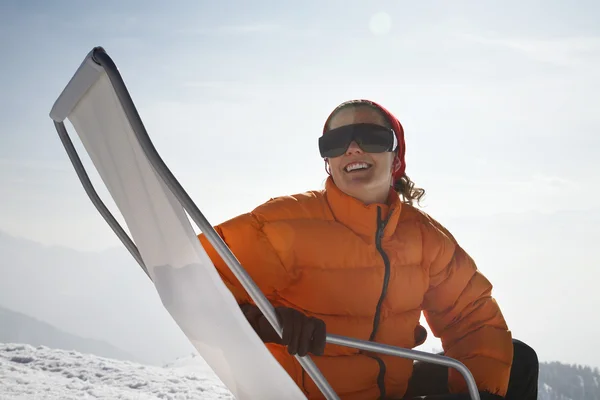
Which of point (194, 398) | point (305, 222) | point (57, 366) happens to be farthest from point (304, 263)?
point (57, 366)

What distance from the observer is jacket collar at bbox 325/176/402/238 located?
214 centimetres

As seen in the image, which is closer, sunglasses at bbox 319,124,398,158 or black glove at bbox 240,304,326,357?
black glove at bbox 240,304,326,357

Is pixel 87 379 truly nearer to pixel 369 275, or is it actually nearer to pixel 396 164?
pixel 369 275

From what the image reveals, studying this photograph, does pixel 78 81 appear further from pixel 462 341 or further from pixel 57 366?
pixel 57 366

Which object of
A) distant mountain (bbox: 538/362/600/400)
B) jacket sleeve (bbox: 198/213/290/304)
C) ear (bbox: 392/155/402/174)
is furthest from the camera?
distant mountain (bbox: 538/362/600/400)

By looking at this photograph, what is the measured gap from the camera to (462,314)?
2.33 metres

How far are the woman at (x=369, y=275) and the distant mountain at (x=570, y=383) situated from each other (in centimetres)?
3437

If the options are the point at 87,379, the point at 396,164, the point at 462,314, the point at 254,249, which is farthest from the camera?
the point at 87,379

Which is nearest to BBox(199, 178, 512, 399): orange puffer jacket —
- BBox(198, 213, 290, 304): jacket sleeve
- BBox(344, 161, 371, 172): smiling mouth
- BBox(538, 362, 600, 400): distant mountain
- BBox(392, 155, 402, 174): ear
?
BBox(198, 213, 290, 304): jacket sleeve

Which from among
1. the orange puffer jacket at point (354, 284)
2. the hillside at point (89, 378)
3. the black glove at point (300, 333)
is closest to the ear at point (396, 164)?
the orange puffer jacket at point (354, 284)

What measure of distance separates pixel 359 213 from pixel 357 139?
0.33 meters

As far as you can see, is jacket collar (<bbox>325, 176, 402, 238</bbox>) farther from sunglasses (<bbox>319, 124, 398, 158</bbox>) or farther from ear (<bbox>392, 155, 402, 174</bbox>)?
ear (<bbox>392, 155, 402, 174</bbox>)

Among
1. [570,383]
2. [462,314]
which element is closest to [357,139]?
[462,314]

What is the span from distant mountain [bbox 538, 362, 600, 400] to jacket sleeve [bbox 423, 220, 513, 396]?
34.3 meters
